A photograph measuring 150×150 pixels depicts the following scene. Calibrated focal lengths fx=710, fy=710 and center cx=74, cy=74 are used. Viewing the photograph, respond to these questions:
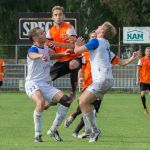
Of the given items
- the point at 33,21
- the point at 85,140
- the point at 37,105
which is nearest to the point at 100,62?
the point at 37,105

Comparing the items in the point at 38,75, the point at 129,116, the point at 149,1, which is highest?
the point at 149,1

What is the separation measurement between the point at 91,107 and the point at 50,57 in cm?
129

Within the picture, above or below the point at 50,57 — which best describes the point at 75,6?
above

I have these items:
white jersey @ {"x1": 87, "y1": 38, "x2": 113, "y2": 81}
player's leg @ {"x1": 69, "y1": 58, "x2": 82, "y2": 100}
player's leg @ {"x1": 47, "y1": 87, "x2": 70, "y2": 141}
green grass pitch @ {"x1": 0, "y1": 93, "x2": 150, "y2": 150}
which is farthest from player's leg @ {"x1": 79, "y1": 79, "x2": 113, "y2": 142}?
player's leg @ {"x1": 69, "y1": 58, "x2": 82, "y2": 100}

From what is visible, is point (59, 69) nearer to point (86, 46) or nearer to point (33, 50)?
point (33, 50)

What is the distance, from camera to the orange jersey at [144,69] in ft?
77.5

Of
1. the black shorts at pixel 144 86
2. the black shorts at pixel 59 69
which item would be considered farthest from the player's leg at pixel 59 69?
the black shorts at pixel 144 86

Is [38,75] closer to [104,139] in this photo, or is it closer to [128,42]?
[104,139]

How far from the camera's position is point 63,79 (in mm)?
40094

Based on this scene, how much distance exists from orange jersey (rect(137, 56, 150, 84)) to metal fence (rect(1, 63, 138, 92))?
1596 cm

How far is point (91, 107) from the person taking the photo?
42.5 ft

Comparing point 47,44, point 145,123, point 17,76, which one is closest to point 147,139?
point 47,44

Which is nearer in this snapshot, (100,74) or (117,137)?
(100,74)

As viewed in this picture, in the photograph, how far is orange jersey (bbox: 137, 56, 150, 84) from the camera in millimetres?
23609
